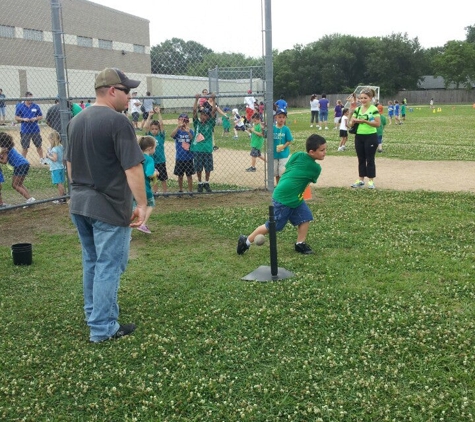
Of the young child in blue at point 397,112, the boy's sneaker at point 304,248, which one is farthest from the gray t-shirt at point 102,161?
the young child in blue at point 397,112

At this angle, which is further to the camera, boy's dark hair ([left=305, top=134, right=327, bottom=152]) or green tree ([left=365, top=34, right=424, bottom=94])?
green tree ([left=365, top=34, right=424, bottom=94])

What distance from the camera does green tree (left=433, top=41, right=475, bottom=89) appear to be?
73188 mm

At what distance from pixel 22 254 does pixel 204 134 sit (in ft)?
15.6

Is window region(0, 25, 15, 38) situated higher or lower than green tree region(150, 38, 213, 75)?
higher

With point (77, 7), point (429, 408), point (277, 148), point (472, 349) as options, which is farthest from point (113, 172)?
point (77, 7)

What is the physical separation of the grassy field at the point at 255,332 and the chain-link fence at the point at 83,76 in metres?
2.64

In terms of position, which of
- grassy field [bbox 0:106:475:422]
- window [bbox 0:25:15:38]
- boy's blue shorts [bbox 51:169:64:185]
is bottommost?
grassy field [bbox 0:106:475:422]

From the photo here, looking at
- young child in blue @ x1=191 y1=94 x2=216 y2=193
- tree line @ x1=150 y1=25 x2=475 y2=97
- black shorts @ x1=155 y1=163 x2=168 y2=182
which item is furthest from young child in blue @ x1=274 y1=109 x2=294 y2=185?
tree line @ x1=150 y1=25 x2=475 y2=97

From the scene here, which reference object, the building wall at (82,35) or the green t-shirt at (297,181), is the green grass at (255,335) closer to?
the green t-shirt at (297,181)

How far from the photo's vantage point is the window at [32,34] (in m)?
10.5

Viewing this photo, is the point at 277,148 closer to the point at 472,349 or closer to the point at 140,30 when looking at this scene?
the point at 140,30

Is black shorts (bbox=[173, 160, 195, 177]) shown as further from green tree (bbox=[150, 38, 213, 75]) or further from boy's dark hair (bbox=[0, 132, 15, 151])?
boy's dark hair (bbox=[0, 132, 15, 151])

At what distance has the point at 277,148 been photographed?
9.72m

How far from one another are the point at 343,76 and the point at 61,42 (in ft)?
247
